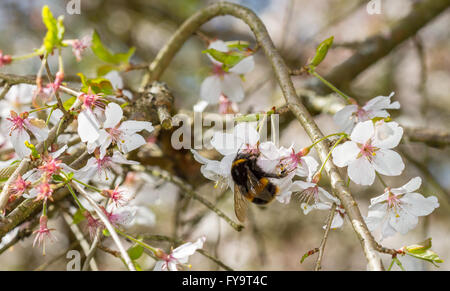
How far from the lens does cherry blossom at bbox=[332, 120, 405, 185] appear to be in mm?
738

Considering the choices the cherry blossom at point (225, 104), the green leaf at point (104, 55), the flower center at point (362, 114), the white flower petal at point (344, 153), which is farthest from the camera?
the cherry blossom at point (225, 104)

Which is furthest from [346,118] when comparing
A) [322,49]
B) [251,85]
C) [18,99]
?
[251,85]

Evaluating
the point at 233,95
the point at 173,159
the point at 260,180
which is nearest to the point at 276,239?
the point at 173,159

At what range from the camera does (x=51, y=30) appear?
2.48 feet

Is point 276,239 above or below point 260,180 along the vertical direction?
above

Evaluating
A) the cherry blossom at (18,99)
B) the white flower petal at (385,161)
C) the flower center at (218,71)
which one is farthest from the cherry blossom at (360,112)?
the cherry blossom at (18,99)

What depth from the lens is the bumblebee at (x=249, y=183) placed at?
85 cm

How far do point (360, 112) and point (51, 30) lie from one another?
66 centimetres

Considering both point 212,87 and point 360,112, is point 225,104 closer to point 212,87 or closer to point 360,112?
point 212,87

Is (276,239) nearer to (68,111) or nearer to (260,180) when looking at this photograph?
(260,180)

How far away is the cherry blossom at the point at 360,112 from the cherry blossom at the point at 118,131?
0.45m

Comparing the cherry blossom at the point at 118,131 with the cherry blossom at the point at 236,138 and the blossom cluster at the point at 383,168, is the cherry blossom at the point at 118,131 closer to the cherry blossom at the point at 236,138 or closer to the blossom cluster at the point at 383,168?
the cherry blossom at the point at 236,138

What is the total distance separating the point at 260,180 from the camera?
0.89m

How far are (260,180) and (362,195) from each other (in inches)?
62.4
